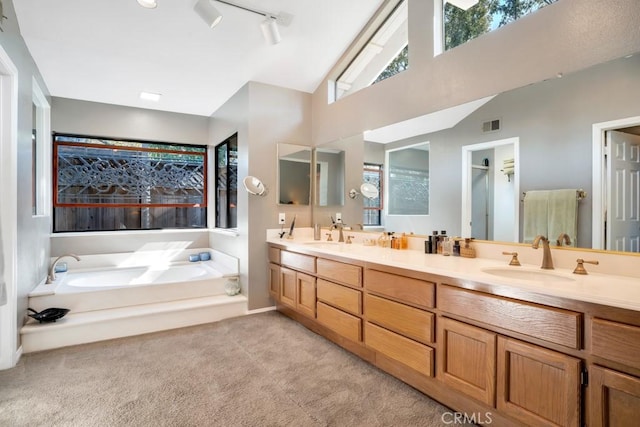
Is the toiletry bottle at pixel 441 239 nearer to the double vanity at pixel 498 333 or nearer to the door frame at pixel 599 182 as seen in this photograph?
the double vanity at pixel 498 333

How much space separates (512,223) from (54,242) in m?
4.72

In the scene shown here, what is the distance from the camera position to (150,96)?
12.9 feet

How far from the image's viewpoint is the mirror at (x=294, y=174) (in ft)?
12.3

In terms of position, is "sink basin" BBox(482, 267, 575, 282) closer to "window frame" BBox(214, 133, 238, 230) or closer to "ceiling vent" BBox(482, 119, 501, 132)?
"ceiling vent" BBox(482, 119, 501, 132)

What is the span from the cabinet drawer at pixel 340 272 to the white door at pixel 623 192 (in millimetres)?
1435

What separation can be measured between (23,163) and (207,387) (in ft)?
7.71

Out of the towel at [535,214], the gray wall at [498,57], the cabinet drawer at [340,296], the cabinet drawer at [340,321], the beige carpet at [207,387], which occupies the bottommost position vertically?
the beige carpet at [207,387]

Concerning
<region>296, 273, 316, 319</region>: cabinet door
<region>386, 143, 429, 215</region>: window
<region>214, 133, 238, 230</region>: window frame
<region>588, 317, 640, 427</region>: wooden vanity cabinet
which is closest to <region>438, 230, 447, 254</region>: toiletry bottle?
<region>386, 143, 429, 215</region>: window

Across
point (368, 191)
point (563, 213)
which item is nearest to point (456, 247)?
point (563, 213)

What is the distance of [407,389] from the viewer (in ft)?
6.94

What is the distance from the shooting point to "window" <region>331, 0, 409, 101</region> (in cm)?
282

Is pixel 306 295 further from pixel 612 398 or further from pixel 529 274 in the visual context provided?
pixel 612 398

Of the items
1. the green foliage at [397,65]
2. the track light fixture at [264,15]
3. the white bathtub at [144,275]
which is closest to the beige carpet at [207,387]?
the white bathtub at [144,275]

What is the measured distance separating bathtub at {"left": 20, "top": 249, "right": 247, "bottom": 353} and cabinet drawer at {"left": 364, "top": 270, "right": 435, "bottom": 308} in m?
1.85
